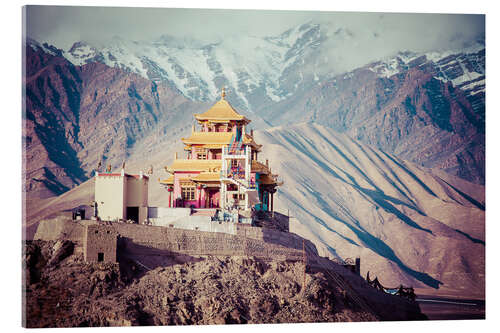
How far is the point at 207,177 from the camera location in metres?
44.2

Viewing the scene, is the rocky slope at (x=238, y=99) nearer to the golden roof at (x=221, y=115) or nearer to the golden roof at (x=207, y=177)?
the golden roof at (x=221, y=115)

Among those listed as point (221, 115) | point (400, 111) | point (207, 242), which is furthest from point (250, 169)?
point (400, 111)

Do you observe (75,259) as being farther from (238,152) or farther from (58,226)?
(238,152)

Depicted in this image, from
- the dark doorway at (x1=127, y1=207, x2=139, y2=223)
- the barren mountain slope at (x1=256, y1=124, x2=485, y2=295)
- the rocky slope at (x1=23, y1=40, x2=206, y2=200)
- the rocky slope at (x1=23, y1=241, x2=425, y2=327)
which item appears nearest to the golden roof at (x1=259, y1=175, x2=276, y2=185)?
the rocky slope at (x1=23, y1=241, x2=425, y2=327)

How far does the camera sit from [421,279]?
82.4 meters

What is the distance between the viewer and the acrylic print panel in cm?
3431

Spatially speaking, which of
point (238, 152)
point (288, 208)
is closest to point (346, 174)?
point (288, 208)

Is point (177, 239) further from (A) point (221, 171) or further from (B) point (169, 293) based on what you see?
(A) point (221, 171)

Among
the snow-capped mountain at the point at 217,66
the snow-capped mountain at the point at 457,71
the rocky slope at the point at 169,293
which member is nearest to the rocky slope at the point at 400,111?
the snow-capped mountain at the point at 457,71

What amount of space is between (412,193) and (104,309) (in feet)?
268

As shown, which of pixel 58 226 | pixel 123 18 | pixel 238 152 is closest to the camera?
pixel 58 226

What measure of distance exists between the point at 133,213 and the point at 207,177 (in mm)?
5426

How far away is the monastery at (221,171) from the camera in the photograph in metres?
43.1

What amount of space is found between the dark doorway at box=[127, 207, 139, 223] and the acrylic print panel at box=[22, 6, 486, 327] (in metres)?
0.08
